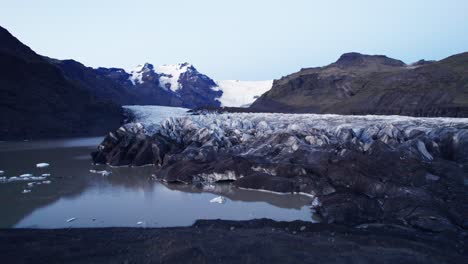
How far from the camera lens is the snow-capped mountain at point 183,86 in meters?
93.6

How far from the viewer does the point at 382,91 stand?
41.5 metres

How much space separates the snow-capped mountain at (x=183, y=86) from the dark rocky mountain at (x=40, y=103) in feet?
123

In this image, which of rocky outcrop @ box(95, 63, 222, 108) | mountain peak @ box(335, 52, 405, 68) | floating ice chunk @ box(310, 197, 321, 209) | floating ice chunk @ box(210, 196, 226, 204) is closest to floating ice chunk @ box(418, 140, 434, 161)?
floating ice chunk @ box(310, 197, 321, 209)

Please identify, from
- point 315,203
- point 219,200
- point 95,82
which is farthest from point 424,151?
point 95,82

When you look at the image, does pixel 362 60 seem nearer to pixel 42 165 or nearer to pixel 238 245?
pixel 42 165

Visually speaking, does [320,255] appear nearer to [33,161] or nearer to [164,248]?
[164,248]

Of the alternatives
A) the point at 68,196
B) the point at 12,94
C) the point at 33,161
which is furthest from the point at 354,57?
the point at 68,196

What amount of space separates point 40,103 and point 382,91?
34.9 metres

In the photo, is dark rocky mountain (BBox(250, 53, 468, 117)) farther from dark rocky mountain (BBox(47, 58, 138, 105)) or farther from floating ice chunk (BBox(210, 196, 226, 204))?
dark rocky mountain (BBox(47, 58, 138, 105))

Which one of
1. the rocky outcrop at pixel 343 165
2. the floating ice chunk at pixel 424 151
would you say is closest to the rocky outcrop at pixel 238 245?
the rocky outcrop at pixel 343 165

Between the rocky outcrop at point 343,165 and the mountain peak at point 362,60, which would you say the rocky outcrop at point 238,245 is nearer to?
the rocky outcrop at point 343,165

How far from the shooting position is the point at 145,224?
31.3ft

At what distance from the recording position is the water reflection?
33.0 feet

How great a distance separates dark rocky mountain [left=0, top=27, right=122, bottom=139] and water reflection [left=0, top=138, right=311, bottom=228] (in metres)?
23.9
